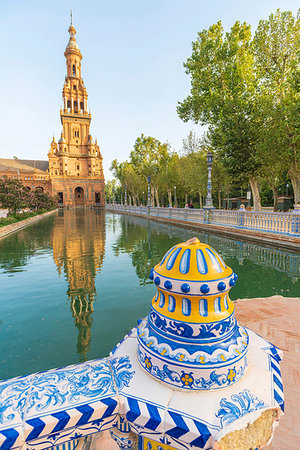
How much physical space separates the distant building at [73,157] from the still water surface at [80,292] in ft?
196

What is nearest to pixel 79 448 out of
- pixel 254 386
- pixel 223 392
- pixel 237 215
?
pixel 223 392

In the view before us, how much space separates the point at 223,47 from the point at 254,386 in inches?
853

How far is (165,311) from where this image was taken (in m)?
1.41

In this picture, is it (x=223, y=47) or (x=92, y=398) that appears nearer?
(x=92, y=398)

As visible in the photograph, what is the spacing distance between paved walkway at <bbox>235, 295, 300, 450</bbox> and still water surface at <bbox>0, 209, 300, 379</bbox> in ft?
2.92

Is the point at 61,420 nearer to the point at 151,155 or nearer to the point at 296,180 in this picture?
the point at 296,180

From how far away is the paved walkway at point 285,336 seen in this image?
1.84 metres

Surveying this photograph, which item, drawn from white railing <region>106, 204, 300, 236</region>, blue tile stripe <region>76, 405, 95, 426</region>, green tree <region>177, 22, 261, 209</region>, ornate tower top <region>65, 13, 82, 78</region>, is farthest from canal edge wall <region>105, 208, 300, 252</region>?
Answer: ornate tower top <region>65, 13, 82, 78</region>

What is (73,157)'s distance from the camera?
68500mm

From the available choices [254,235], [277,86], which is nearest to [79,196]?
[277,86]

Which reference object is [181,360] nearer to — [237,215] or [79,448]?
[79,448]

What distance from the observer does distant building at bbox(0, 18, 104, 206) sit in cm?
6619

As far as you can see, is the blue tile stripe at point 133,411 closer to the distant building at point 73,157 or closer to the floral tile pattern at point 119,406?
the floral tile pattern at point 119,406

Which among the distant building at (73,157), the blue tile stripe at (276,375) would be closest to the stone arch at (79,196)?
the distant building at (73,157)
